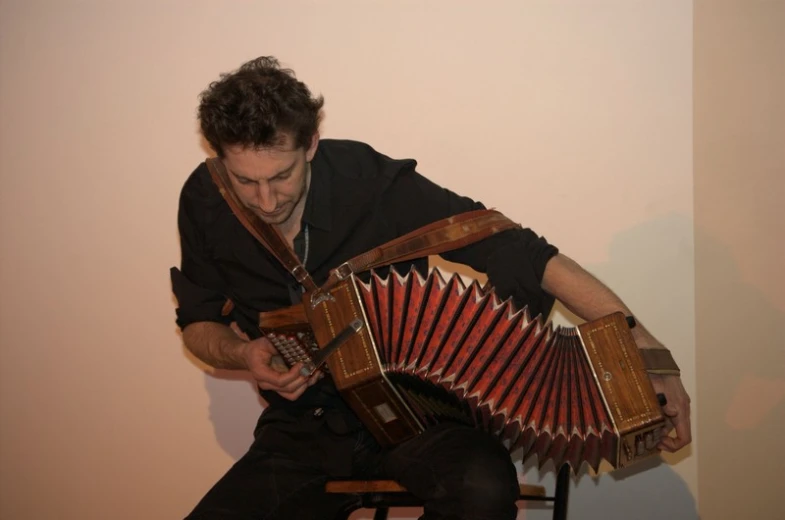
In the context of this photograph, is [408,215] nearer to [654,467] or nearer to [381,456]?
[381,456]

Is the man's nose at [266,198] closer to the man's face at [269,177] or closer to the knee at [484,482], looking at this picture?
the man's face at [269,177]

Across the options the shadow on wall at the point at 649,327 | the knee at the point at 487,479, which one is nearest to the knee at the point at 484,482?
the knee at the point at 487,479

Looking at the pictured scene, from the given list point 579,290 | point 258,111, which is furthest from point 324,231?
point 579,290

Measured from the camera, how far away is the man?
1687 mm

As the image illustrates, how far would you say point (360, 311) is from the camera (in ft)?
5.35

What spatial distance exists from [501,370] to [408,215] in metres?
0.46

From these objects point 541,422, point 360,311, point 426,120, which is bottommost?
point 541,422

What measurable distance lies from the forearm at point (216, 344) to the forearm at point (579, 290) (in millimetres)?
633

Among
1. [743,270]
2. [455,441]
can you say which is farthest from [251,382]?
[743,270]

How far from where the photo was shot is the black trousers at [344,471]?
163cm

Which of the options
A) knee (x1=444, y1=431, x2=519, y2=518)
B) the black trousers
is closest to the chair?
the black trousers

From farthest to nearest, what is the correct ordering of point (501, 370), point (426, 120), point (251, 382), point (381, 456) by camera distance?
point (251, 382) → point (426, 120) → point (381, 456) → point (501, 370)

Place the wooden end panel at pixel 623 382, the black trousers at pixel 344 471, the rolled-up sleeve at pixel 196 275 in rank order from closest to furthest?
the wooden end panel at pixel 623 382, the black trousers at pixel 344 471, the rolled-up sleeve at pixel 196 275

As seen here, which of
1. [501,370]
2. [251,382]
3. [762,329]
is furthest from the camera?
[251,382]
